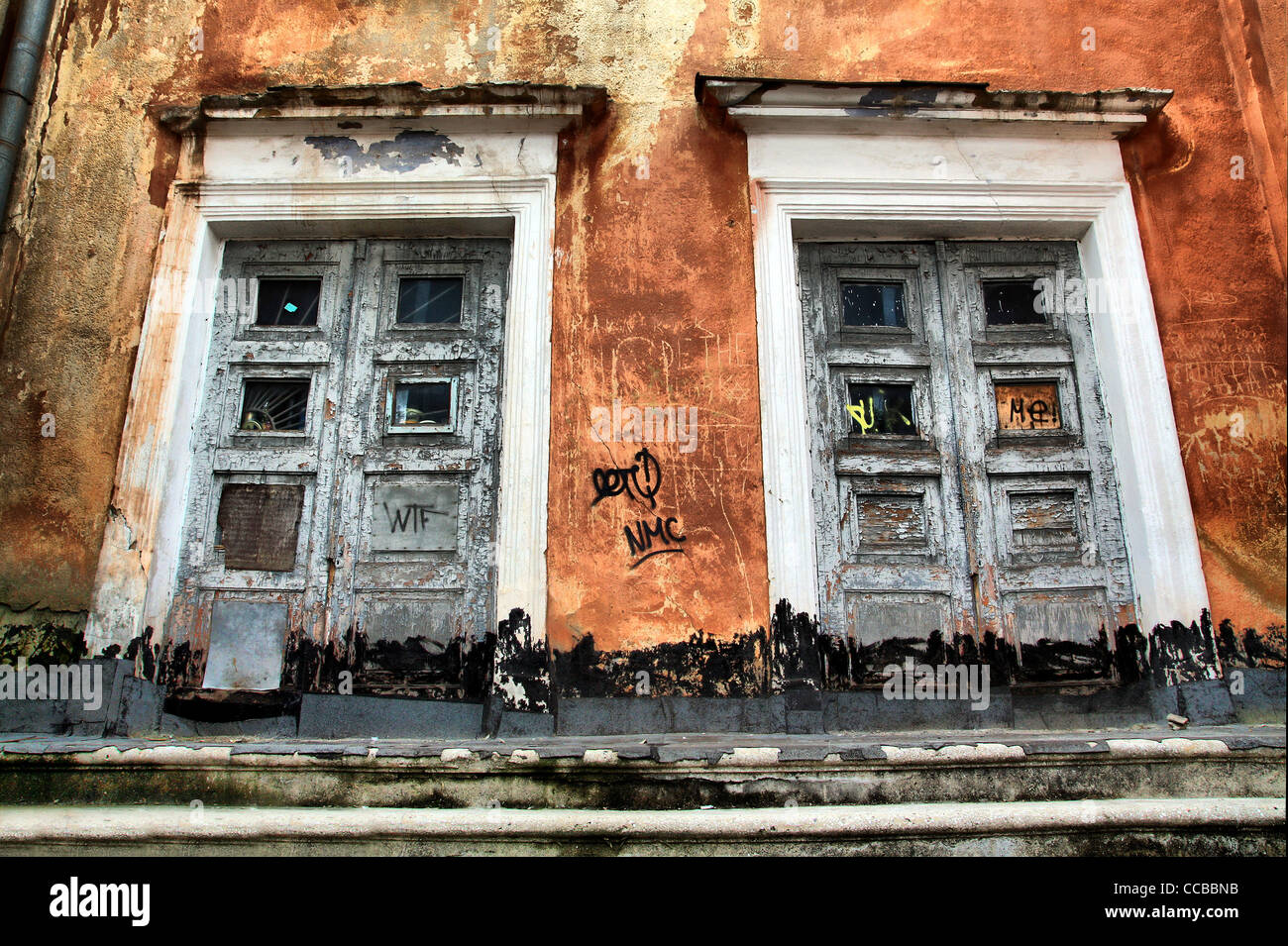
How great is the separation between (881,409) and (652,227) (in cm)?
148

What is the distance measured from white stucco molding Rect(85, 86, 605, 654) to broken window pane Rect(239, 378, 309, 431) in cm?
26

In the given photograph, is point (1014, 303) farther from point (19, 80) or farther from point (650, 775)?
point (19, 80)

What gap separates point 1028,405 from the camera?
4297mm

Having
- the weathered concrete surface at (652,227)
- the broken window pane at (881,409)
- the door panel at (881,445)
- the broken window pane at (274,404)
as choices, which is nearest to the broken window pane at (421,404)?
the broken window pane at (274,404)

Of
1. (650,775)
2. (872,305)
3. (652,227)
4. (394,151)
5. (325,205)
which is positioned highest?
(394,151)

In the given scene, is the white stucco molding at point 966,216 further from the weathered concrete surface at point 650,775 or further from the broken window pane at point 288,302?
the broken window pane at point 288,302

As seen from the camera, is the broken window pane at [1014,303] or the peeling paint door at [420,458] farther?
the broken window pane at [1014,303]

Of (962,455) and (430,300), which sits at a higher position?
(430,300)

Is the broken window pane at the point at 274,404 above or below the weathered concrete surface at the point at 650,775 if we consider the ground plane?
above

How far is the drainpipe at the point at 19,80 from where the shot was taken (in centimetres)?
432

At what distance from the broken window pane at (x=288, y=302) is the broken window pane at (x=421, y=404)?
25.3 inches

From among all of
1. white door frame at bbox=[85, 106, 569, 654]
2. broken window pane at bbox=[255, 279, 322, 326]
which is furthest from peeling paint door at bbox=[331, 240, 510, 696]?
broken window pane at bbox=[255, 279, 322, 326]

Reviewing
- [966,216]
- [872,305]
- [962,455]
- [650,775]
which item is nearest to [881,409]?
[962,455]
